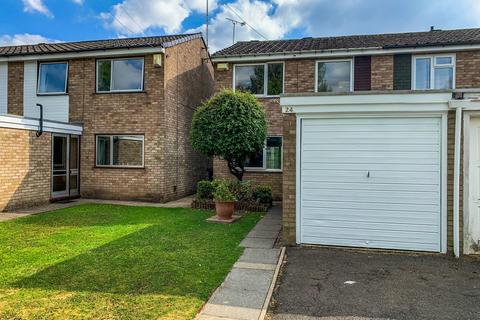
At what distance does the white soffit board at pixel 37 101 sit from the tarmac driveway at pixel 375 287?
445 inches

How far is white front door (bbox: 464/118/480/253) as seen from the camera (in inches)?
235

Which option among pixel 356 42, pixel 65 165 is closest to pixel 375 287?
pixel 65 165

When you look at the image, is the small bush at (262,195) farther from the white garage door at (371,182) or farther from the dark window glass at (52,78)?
the dark window glass at (52,78)

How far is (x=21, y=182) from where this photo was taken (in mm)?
10719

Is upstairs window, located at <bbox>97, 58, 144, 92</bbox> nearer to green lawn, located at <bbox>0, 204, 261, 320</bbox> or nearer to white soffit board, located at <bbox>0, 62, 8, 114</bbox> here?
white soffit board, located at <bbox>0, 62, 8, 114</bbox>

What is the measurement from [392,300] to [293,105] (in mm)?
3614

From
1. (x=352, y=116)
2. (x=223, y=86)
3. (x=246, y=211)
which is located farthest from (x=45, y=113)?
(x=352, y=116)

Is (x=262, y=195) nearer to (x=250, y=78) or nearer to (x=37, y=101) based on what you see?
(x=250, y=78)

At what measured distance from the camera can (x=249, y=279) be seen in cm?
477

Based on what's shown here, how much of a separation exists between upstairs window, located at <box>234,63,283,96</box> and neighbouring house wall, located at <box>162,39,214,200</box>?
92.6 inches

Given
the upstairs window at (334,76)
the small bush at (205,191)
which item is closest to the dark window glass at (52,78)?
the small bush at (205,191)

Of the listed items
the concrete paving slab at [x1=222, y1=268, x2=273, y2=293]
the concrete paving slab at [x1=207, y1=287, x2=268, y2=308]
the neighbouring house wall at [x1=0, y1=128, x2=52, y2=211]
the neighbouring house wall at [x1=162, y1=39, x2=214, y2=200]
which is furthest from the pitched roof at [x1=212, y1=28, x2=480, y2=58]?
the concrete paving slab at [x1=207, y1=287, x2=268, y2=308]

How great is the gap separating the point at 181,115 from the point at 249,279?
10522mm

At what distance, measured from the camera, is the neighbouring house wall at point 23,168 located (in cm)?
1015
